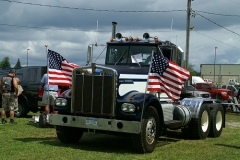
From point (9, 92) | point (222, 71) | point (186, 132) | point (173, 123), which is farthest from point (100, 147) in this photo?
point (222, 71)

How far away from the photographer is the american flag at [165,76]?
868 cm

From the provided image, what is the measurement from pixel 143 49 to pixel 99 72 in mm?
2104

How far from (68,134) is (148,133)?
1.97 metres

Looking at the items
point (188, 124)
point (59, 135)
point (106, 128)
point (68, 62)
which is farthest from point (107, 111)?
point (188, 124)

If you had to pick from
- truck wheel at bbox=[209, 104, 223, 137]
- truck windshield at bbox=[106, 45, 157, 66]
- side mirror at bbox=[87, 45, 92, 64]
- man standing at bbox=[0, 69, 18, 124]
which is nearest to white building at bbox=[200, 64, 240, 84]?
truck wheel at bbox=[209, 104, 223, 137]

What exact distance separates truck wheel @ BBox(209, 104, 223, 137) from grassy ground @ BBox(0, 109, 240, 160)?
0.24 metres

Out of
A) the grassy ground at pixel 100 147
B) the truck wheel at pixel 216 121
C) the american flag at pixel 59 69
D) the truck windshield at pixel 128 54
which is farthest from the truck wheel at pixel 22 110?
the truck wheel at pixel 216 121

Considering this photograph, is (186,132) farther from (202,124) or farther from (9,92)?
(9,92)

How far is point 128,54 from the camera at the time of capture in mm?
10273

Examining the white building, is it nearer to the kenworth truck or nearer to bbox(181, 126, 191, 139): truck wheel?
bbox(181, 126, 191, 139): truck wheel

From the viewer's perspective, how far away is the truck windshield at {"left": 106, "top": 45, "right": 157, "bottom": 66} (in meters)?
10.0

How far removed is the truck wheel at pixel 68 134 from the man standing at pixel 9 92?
390cm

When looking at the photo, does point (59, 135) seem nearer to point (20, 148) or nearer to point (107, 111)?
point (20, 148)

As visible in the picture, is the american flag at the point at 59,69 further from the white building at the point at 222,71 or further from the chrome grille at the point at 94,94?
the white building at the point at 222,71
